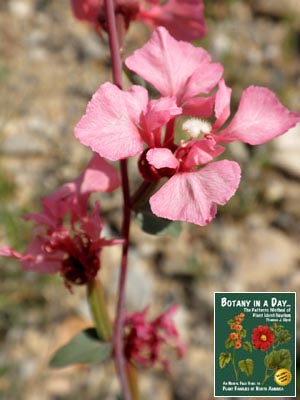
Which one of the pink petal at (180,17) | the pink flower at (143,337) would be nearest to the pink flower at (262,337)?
the pink flower at (143,337)

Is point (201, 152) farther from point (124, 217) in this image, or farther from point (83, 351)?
point (83, 351)

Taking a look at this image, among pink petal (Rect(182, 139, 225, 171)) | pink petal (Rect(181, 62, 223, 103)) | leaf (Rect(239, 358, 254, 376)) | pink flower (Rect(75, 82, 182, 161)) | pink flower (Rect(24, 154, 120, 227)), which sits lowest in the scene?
leaf (Rect(239, 358, 254, 376))

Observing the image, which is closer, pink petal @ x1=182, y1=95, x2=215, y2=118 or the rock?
pink petal @ x1=182, y1=95, x2=215, y2=118

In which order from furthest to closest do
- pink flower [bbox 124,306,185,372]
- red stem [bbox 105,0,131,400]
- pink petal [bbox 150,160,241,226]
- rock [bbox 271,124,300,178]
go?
rock [bbox 271,124,300,178]
pink flower [bbox 124,306,185,372]
red stem [bbox 105,0,131,400]
pink petal [bbox 150,160,241,226]

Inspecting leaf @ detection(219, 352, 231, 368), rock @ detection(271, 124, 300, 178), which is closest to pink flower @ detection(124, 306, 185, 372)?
leaf @ detection(219, 352, 231, 368)

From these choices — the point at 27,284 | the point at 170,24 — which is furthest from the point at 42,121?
the point at 170,24

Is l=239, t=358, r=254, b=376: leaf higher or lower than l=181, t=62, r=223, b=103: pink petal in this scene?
lower

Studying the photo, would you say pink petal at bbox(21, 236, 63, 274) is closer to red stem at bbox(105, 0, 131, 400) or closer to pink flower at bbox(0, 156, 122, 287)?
pink flower at bbox(0, 156, 122, 287)
